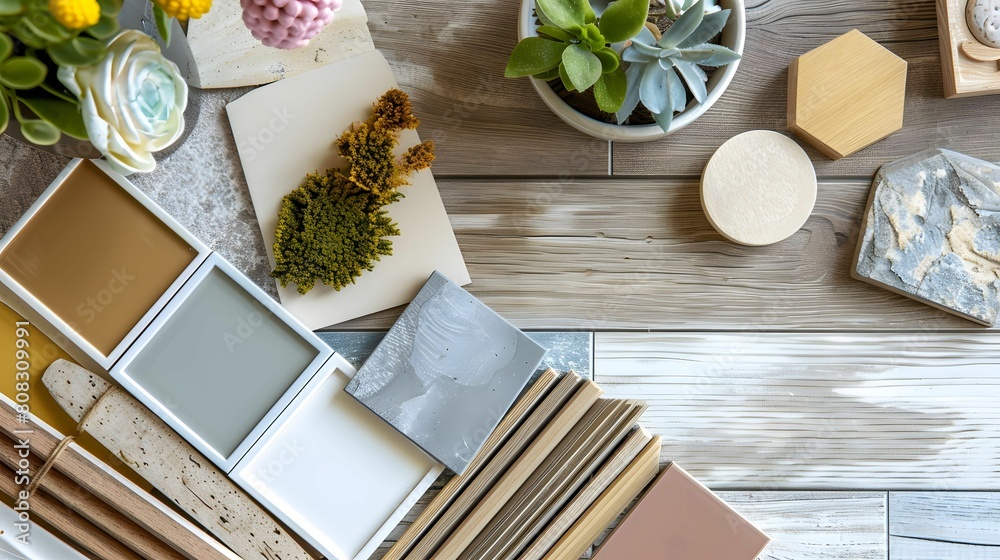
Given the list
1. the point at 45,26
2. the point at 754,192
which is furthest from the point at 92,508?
the point at 754,192

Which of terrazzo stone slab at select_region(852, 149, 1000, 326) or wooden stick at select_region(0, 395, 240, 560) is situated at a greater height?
terrazzo stone slab at select_region(852, 149, 1000, 326)

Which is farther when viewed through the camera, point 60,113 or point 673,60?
point 673,60

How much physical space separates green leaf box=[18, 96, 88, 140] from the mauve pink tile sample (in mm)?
734

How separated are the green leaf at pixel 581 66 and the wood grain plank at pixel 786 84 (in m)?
0.25

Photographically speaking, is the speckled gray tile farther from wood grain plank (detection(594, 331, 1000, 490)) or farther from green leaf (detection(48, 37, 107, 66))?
green leaf (detection(48, 37, 107, 66))

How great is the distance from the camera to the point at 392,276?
0.89m

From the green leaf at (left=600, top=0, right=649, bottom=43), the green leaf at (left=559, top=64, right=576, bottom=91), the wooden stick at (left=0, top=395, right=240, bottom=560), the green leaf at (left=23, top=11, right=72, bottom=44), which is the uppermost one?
the green leaf at (left=600, top=0, right=649, bottom=43)

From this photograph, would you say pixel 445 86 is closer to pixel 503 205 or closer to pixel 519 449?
pixel 503 205

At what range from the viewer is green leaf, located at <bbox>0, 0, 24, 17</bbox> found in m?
0.48

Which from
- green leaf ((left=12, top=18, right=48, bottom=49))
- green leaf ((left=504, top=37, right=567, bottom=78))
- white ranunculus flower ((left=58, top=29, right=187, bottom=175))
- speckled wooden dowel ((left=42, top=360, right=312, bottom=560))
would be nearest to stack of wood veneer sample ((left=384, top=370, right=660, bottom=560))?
speckled wooden dowel ((left=42, top=360, right=312, bottom=560))

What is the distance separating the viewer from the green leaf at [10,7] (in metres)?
0.48

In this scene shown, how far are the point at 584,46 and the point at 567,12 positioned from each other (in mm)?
36

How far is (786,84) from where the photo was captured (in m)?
0.91

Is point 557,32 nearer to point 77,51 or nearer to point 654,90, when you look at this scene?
point 654,90
